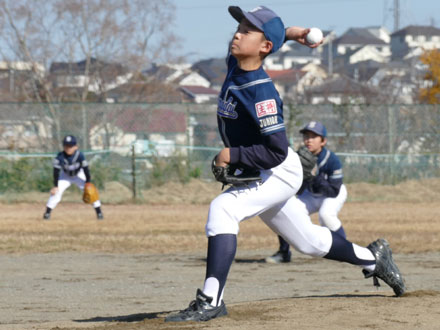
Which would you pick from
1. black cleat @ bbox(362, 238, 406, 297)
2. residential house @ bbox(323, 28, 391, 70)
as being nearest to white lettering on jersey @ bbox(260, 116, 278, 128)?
black cleat @ bbox(362, 238, 406, 297)

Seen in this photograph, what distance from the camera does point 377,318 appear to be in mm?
5098

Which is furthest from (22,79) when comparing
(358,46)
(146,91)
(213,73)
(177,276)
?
(358,46)

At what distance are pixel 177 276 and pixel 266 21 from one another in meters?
4.12

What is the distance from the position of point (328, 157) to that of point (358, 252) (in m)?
4.41

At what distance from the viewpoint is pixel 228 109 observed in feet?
17.0

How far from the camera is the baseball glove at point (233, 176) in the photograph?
5145 millimetres

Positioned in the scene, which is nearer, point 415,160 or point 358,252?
point 358,252

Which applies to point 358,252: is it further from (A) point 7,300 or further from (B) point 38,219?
(B) point 38,219

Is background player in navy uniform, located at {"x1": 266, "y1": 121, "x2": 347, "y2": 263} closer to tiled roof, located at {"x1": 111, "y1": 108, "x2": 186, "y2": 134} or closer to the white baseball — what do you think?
the white baseball

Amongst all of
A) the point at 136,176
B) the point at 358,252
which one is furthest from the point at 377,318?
the point at 136,176

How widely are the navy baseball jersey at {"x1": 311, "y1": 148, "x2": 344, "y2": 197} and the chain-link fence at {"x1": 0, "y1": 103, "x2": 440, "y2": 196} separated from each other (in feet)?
33.7

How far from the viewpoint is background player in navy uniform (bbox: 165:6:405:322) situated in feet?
16.7

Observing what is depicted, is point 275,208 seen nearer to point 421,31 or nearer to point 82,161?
point 82,161

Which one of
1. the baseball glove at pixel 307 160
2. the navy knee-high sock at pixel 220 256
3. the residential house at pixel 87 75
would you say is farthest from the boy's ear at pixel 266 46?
the residential house at pixel 87 75
